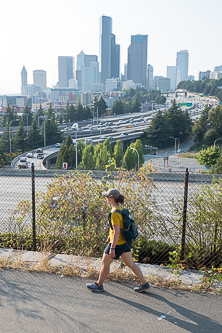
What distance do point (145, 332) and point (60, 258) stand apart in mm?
2151

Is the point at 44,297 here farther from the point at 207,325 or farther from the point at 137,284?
the point at 207,325

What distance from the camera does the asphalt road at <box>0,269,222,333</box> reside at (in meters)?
4.33

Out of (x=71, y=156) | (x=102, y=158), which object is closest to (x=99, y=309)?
(x=102, y=158)

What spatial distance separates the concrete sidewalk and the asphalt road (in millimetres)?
241

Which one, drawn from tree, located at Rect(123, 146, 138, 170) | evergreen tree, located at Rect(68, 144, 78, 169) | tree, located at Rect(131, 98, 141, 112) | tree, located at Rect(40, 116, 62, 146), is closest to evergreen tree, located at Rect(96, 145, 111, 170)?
tree, located at Rect(123, 146, 138, 170)

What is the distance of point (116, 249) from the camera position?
4.95m

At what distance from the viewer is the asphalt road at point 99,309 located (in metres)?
4.33

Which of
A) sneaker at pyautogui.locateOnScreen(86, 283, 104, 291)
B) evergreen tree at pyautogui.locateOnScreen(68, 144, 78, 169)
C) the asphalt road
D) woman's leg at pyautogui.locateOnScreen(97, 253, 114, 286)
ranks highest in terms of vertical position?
woman's leg at pyautogui.locateOnScreen(97, 253, 114, 286)

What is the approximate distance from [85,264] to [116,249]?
1058mm

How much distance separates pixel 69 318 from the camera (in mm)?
4496

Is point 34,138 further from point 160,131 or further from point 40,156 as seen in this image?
point 160,131

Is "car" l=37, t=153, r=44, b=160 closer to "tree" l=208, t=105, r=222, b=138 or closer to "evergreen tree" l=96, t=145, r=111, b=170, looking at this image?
"evergreen tree" l=96, t=145, r=111, b=170

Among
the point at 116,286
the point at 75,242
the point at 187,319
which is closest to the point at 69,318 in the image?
the point at 116,286

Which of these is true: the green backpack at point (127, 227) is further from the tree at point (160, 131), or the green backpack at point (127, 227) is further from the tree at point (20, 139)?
the tree at point (160, 131)
